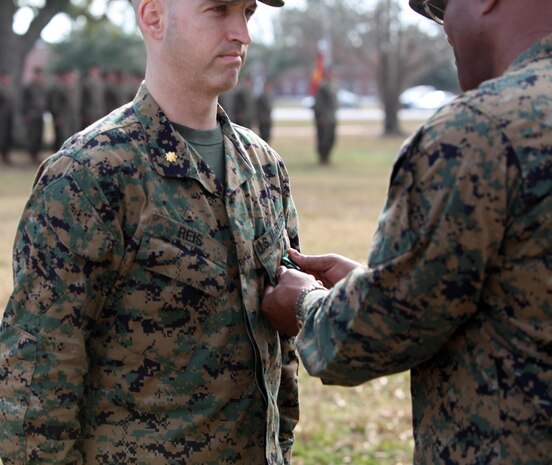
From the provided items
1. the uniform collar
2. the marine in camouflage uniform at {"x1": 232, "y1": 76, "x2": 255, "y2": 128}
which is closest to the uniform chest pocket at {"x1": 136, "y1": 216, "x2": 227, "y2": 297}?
the uniform collar

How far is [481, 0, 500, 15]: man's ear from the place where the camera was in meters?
2.12

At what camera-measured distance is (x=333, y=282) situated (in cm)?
274

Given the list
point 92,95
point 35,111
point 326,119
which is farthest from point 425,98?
point 35,111

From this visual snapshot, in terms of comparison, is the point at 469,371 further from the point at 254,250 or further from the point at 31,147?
the point at 31,147

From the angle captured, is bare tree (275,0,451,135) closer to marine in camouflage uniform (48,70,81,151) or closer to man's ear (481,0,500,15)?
marine in camouflage uniform (48,70,81,151)

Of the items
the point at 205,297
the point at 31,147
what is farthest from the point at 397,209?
the point at 31,147

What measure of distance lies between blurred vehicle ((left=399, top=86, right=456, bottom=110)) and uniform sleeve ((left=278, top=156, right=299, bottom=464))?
51.8 meters

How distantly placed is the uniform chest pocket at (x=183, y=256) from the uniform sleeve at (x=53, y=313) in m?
0.09

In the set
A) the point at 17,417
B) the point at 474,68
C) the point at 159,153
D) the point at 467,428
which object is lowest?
the point at 17,417

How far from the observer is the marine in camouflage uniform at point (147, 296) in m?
2.45

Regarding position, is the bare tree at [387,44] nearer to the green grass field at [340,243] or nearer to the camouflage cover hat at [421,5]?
the green grass field at [340,243]

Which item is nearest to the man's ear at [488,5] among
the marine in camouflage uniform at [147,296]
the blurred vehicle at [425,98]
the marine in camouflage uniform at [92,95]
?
the marine in camouflage uniform at [147,296]

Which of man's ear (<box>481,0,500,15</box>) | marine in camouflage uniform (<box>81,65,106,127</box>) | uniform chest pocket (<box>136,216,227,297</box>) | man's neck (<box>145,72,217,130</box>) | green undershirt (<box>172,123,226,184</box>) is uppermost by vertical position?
man's ear (<box>481,0,500,15</box>)

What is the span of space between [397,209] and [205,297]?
71 centimetres
